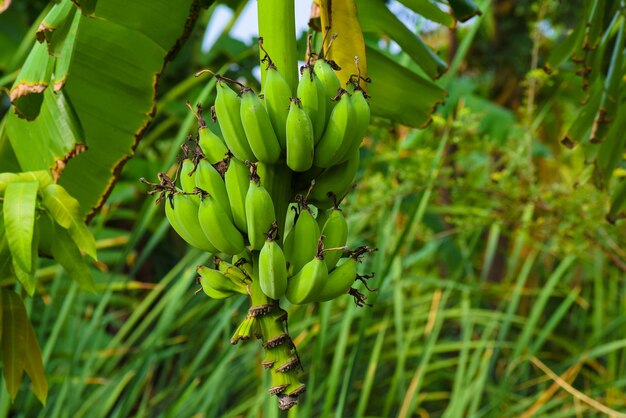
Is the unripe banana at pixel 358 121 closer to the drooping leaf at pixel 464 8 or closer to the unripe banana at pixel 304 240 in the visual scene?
the unripe banana at pixel 304 240

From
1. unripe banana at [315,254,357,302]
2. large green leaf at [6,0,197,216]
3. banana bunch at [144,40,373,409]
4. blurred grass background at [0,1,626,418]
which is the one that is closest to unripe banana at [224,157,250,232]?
banana bunch at [144,40,373,409]

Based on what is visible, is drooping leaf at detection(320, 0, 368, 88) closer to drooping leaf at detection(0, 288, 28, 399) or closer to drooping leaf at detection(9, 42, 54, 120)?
drooping leaf at detection(9, 42, 54, 120)

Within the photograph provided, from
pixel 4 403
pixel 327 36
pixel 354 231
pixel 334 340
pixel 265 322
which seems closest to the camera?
pixel 265 322

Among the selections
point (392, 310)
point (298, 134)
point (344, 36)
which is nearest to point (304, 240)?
point (298, 134)

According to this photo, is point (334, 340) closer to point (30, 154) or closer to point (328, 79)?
point (30, 154)

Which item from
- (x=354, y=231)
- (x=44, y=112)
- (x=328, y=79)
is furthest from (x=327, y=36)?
(x=354, y=231)

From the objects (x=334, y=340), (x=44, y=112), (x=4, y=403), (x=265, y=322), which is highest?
(x=44, y=112)

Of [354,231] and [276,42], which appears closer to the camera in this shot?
[276,42]
